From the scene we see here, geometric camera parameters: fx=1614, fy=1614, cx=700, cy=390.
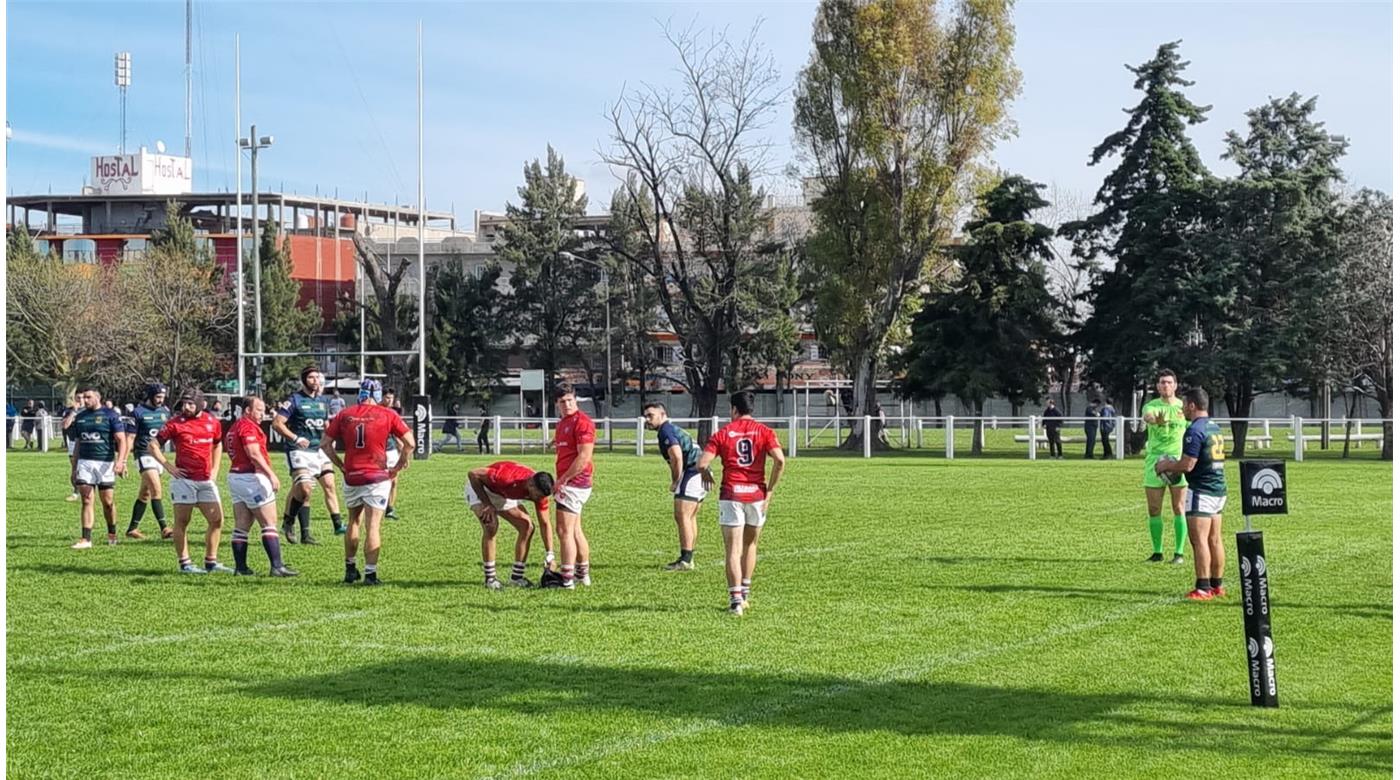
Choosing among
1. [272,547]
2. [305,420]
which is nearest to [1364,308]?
[305,420]

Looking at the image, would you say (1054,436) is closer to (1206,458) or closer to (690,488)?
(690,488)

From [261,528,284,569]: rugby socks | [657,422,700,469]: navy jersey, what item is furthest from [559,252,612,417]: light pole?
[261,528,284,569]: rugby socks

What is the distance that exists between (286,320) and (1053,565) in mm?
67492

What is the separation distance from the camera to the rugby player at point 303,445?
1764cm

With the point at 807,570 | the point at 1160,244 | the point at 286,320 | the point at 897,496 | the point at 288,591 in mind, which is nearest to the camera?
the point at 288,591

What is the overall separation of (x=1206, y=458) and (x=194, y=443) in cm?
891

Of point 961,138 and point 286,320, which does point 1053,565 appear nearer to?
point 961,138

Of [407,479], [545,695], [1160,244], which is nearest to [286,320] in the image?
[1160,244]

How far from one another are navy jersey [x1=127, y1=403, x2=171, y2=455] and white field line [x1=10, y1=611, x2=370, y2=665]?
6948 mm

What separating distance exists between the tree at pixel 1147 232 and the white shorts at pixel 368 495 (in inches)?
1407

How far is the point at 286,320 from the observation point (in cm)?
7850

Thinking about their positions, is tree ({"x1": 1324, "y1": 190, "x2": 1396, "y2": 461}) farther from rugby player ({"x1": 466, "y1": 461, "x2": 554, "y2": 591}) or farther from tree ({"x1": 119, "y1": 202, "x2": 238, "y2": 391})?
tree ({"x1": 119, "y1": 202, "x2": 238, "y2": 391})

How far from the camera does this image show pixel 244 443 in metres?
14.5

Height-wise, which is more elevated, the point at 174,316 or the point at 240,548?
the point at 174,316
